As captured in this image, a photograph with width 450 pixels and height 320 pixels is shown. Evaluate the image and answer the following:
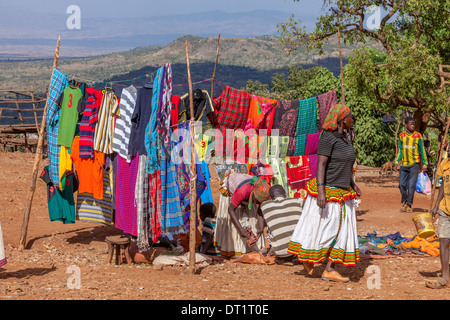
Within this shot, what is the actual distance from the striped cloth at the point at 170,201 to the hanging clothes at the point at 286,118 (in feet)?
7.57

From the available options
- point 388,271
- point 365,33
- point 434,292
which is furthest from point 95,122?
point 365,33

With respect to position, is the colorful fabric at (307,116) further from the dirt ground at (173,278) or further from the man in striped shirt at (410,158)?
the man in striped shirt at (410,158)

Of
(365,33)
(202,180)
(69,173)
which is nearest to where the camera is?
(202,180)

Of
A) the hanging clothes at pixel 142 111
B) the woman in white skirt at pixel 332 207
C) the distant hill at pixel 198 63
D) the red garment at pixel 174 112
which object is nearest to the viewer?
the woman in white skirt at pixel 332 207

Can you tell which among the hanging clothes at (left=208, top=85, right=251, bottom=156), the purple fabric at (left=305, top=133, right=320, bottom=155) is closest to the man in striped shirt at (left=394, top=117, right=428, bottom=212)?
the purple fabric at (left=305, top=133, right=320, bottom=155)

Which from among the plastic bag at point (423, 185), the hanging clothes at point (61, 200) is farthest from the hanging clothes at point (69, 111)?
the plastic bag at point (423, 185)

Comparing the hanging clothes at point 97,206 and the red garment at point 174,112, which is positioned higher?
the red garment at point 174,112

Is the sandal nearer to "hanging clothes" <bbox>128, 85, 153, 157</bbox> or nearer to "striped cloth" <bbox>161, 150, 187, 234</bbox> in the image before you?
"striped cloth" <bbox>161, 150, 187, 234</bbox>

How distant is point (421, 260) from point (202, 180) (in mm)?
3012

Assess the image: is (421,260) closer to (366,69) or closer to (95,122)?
(95,122)

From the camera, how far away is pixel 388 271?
22.4 ft

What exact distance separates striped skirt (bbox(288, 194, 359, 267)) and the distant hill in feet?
264

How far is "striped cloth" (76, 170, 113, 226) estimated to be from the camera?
333 inches

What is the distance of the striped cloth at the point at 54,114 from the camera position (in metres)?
8.36
